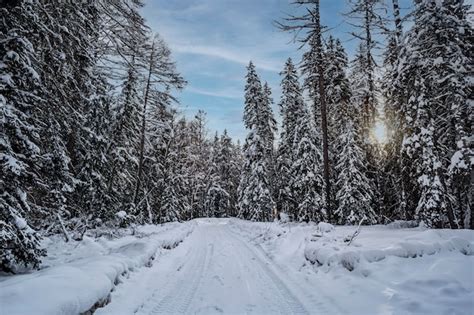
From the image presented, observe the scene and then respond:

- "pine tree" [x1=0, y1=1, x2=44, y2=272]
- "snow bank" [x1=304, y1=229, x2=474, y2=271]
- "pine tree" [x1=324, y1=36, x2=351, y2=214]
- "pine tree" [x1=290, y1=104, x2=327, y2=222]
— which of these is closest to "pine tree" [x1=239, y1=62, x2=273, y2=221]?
"pine tree" [x1=290, y1=104, x2=327, y2=222]

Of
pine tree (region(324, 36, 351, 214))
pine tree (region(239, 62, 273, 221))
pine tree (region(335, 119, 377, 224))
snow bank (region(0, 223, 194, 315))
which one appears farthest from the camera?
pine tree (region(239, 62, 273, 221))

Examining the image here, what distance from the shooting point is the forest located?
6328 millimetres

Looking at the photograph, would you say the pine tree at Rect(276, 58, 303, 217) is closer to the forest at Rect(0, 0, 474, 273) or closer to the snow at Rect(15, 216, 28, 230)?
the forest at Rect(0, 0, 474, 273)

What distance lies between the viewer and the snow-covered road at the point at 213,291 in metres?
5.46

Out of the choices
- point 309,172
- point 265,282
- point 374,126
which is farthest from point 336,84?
point 265,282

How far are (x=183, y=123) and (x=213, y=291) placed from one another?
3382 cm

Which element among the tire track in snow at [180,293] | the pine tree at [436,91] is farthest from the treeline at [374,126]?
the tire track in snow at [180,293]

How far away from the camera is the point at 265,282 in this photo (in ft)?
24.3

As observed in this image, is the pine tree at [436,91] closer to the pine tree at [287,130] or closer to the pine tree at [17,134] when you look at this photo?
the pine tree at [17,134]

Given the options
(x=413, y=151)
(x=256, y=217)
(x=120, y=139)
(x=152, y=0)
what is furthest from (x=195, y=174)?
(x=152, y=0)

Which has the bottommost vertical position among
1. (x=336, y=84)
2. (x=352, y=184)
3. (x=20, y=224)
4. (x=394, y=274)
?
(x=394, y=274)

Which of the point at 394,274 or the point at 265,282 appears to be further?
the point at 265,282

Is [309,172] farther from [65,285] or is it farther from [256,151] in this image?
[65,285]

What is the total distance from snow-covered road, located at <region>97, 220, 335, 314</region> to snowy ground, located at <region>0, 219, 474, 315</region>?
0.02m
